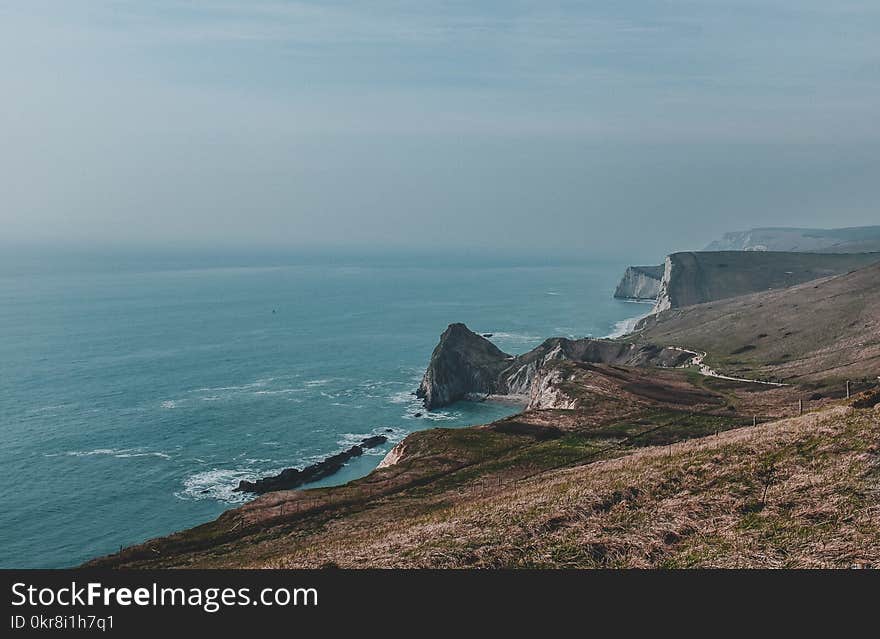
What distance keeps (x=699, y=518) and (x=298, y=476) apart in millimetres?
73330

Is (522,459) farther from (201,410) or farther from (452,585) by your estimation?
(201,410)

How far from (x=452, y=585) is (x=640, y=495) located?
59.2ft

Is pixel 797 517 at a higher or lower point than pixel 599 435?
higher

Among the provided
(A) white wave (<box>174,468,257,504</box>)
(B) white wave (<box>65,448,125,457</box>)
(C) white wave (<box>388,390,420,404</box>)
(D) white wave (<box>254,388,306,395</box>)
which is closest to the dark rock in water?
(A) white wave (<box>174,468,257,504</box>)

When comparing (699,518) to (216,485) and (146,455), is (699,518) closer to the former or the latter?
(216,485)

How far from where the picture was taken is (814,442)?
29.6m

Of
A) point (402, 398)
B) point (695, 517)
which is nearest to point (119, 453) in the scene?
point (402, 398)

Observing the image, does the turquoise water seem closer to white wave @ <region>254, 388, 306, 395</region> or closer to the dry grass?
white wave @ <region>254, 388, 306, 395</region>

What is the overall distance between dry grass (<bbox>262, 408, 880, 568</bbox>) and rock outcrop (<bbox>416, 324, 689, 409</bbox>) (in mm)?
106511

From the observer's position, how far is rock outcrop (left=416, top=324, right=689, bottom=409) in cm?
14238

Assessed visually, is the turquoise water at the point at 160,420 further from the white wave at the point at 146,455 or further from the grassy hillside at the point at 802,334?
the grassy hillside at the point at 802,334

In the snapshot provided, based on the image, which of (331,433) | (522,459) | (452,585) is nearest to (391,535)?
(452,585)

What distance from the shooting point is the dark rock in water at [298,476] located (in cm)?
8581

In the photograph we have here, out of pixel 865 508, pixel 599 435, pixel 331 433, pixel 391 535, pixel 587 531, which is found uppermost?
pixel 865 508
